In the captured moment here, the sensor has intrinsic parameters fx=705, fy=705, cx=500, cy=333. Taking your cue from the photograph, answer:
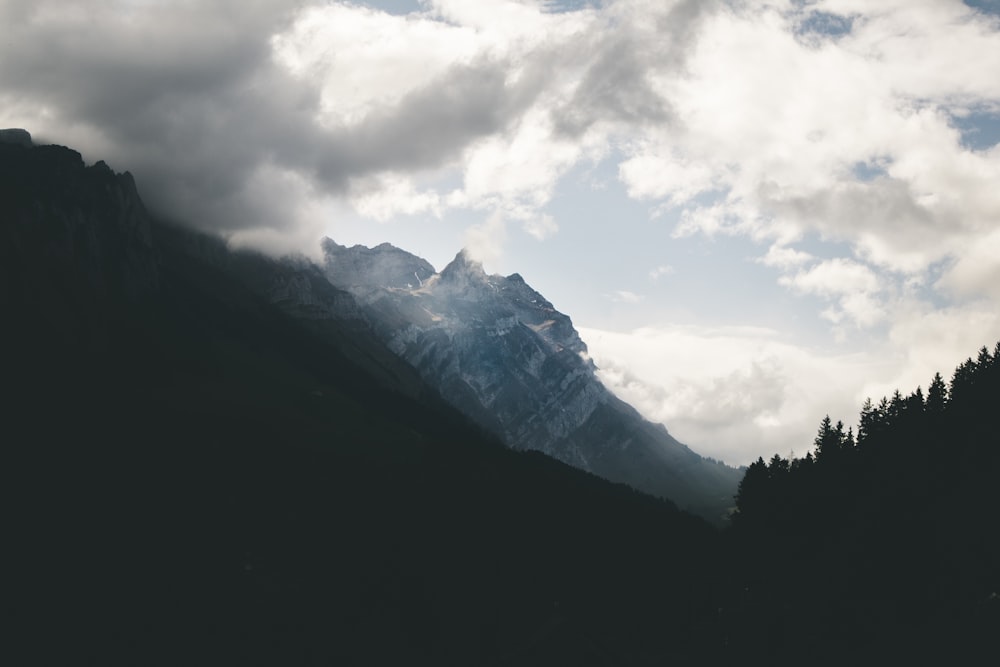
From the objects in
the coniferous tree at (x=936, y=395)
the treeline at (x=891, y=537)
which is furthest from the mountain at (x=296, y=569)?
the coniferous tree at (x=936, y=395)

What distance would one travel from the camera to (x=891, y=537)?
90.1m

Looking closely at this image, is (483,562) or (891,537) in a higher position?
(891,537)

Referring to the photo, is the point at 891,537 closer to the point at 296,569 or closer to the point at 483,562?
the point at 483,562

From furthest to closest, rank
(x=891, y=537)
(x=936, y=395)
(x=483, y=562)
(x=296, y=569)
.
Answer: (x=483, y=562) < (x=296, y=569) < (x=936, y=395) < (x=891, y=537)

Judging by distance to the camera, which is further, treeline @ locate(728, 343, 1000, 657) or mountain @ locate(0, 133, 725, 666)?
mountain @ locate(0, 133, 725, 666)

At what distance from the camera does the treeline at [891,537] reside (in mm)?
76125

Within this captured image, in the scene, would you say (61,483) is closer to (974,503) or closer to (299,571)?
(299,571)

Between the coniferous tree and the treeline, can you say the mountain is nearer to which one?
the treeline

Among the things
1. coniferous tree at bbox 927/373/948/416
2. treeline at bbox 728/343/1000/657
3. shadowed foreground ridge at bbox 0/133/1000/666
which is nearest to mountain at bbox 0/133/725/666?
shadowed foreground ridge at bbox 0/133/1000/666

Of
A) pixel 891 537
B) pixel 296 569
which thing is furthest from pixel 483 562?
pixel 891 537

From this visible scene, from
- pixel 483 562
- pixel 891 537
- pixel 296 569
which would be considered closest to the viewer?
pixel 891 537

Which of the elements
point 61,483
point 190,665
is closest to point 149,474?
point 61,483

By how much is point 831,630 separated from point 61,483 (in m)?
158

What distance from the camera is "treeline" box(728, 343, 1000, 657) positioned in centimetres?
7612
